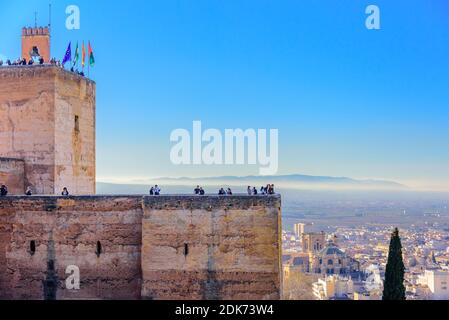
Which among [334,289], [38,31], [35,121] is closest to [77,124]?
[35,121]

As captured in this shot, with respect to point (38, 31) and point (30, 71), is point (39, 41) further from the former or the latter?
point (30, 71)

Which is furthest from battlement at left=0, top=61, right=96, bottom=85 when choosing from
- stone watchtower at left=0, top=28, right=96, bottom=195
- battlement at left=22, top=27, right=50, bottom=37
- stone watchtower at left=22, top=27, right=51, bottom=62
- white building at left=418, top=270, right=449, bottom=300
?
Answer: white building at left=418, top=270, right=449, bottom=300

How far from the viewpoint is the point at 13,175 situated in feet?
87.9

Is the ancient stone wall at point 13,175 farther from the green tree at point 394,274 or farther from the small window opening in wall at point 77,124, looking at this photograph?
the green tree at point 394,274

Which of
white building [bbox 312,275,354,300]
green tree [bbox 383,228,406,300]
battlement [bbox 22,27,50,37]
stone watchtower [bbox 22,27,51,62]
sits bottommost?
white building [bbox 312,275,354,300]

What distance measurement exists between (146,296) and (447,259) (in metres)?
85.2

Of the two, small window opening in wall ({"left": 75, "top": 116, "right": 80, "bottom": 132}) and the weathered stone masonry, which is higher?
small window opening in wall ({"left": 75, "top": 116, "right": 80, "bottom": 132})

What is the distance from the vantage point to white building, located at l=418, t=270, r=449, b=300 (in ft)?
244

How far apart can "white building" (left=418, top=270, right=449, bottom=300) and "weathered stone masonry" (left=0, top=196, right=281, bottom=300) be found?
5557 cm

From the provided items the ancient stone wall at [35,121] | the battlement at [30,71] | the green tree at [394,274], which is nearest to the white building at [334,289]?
the green tree at [394,274]

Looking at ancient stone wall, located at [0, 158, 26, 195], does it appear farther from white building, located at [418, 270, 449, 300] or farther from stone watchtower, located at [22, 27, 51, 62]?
white building, located at [418, 270, 449, 300]

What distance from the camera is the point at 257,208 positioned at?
21.7m

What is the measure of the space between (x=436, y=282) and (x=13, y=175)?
61.1 m
